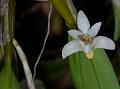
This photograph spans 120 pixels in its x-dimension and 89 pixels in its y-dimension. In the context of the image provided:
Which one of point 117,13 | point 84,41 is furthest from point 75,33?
point 117,13

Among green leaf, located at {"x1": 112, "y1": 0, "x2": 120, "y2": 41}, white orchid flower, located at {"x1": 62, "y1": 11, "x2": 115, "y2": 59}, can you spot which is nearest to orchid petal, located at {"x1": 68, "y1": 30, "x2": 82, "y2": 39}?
white orchid flower, located at {"x1": 62, "y1": 11, "x2": 115, "y2": 59}

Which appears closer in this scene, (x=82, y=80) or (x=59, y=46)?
(x=82, y=80)

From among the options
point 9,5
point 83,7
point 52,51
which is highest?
point 9,5

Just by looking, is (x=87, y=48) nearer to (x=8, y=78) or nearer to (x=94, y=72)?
(x=94, y=72)

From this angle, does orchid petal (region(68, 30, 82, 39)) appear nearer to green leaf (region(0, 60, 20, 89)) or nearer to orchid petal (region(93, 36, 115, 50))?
orchid petal (region(93, 36, 115, 50))

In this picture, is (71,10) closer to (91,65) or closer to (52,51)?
(91,65)

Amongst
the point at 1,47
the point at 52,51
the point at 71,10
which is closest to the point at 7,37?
the point at 1,47

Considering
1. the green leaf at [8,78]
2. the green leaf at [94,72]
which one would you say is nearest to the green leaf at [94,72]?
the green leaf at [94,72]

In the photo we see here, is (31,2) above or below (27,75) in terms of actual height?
above
